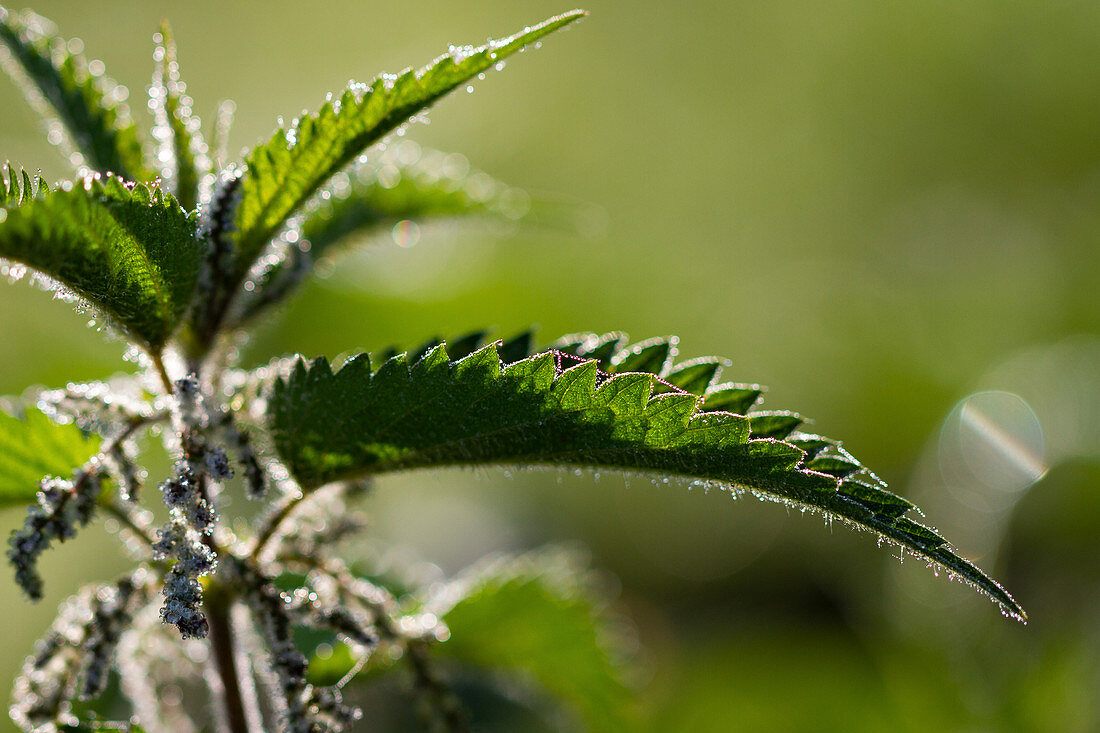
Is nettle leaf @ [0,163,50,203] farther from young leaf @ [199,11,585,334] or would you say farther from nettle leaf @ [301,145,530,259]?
nettle leaf @ [301,145,530,259]

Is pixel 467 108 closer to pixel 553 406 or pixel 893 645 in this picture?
pixel 893 645

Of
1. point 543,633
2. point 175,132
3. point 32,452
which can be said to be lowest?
point 543,633

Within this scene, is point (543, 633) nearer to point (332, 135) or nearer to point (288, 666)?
point (288, 666)

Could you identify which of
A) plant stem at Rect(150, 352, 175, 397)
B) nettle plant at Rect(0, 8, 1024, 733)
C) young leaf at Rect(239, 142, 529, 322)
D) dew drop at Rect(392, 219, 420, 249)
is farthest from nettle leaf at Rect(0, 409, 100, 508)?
dew drop at Rect(392, 219, 420, 249)

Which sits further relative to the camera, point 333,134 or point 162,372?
point 162,372

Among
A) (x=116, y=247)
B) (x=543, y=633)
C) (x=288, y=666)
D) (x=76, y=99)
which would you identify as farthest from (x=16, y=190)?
(x=543, y=633)

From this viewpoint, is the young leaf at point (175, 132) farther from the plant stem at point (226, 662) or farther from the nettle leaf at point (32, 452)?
the plant stem at point (226, 662)

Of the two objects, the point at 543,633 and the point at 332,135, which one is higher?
the point at 332,135

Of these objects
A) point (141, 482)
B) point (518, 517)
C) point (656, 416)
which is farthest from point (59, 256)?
point (518, 517)
